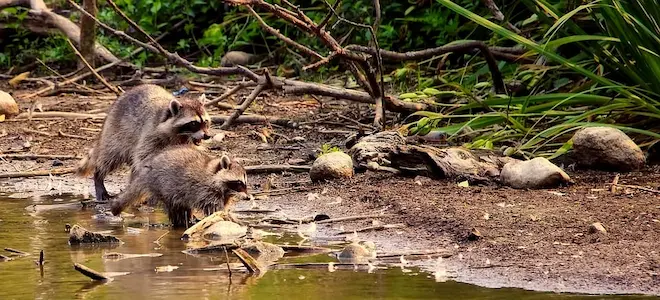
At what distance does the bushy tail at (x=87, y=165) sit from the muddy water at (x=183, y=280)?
1771 millimetres

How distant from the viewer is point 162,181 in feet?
20.8

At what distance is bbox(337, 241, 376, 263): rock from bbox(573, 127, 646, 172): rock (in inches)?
82.1

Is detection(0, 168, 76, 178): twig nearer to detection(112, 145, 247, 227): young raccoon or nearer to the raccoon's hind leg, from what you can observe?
Result: the raccoon's hind leg

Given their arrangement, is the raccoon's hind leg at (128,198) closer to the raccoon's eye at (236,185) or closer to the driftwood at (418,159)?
the raccoon's eye at (236,185)

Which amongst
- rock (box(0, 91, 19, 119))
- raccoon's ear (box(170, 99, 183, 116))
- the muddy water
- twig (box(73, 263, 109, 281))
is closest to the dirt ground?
the muddy water

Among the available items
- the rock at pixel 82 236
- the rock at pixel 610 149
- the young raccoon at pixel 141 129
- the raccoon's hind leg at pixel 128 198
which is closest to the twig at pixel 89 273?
the rock at pixel 82 236

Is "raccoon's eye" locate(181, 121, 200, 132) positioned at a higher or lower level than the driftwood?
higher

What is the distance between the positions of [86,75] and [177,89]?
84cm

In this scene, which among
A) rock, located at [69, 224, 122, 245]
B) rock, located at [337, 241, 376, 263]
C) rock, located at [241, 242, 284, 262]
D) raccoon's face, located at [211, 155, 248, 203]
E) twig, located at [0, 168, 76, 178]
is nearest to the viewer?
rock, located at [337, 241, 376, 263]

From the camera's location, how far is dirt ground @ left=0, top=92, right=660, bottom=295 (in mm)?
4520

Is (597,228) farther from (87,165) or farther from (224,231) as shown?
(87,165)

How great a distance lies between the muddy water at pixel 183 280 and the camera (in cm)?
428

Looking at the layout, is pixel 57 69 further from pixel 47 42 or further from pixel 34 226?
pixel 34 226

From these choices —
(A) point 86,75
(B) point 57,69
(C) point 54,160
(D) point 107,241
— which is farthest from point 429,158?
(B) point 57,69
